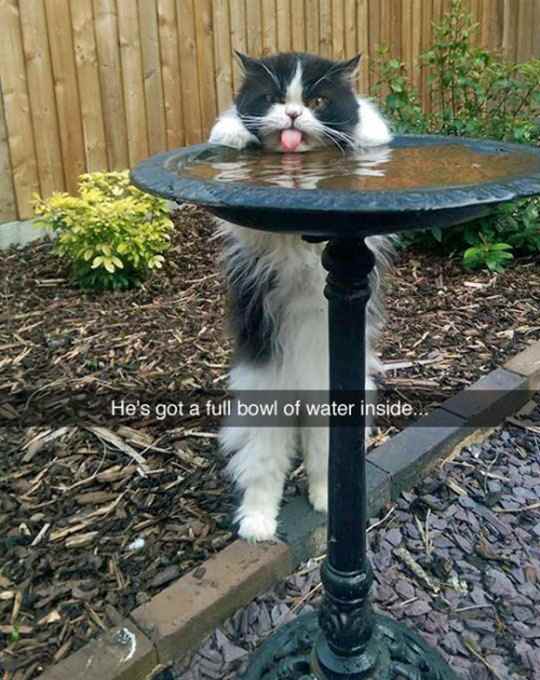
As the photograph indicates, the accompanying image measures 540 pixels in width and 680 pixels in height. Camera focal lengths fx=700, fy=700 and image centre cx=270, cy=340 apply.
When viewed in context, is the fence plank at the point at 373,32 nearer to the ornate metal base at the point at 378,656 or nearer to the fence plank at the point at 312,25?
the fence plank at the point at 312,25

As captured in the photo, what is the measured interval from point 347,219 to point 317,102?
2.40 ft

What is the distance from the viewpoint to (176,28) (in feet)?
15.8

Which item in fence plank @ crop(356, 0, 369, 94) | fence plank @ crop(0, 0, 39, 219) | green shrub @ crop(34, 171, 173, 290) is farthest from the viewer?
fence plank @ crop(356, 0, 369, 94)

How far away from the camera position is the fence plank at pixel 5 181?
13.6 feet

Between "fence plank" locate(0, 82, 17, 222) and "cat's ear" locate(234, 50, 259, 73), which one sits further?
"fence plank" locate(0, 82, 17, 222)

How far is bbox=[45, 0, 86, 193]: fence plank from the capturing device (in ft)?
13.9

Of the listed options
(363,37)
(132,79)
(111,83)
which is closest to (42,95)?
(111,83)

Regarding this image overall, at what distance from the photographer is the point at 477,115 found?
15.3ft

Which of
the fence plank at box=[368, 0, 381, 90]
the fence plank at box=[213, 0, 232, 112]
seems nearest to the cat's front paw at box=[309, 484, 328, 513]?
the fence plank at box=[213, 0, 232, 112]

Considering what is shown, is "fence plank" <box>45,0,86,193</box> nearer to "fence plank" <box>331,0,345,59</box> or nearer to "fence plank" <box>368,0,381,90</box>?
"fence plank" <box>331,0,345,59</box>

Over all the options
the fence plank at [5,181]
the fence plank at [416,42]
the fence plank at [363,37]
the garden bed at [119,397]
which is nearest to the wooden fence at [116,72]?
the fence plank at [5,181]

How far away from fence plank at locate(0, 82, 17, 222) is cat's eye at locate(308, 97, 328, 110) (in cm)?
291

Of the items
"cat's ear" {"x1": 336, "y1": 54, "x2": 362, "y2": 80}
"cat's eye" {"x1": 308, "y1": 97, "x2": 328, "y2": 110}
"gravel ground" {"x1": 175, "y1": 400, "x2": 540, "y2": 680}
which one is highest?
"cat's ear" {"x1": 336, "y1": 54, "x2": 362, "y2": 80}

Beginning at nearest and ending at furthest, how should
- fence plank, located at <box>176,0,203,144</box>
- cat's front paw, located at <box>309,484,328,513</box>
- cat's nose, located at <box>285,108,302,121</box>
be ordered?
cat's nose, located at <box>285,108,302,121</box>, cat's front paw, located at <box>309,484,328,513</box>, fence plank, located at <box>176,0,203,144</box>
